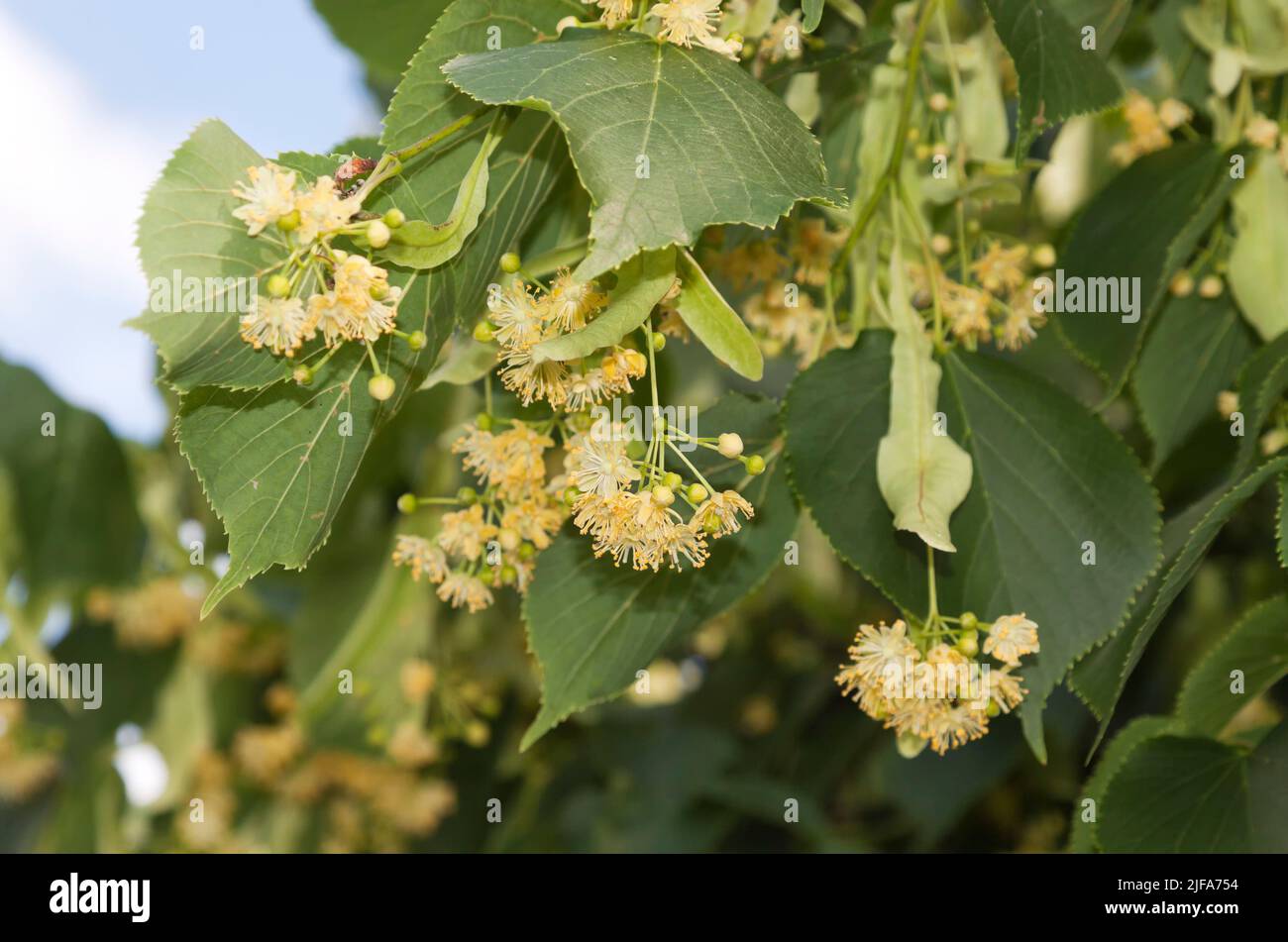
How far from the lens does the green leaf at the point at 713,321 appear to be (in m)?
0.68

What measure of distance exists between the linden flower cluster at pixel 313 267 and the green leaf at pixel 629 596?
30 cm

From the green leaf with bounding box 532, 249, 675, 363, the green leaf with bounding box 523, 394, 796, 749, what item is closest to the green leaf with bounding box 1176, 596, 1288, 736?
the green leaf with bounding box 523, 394, 796, 749

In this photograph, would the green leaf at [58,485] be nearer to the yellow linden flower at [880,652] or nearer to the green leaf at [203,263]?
the green leaf at [203,263]

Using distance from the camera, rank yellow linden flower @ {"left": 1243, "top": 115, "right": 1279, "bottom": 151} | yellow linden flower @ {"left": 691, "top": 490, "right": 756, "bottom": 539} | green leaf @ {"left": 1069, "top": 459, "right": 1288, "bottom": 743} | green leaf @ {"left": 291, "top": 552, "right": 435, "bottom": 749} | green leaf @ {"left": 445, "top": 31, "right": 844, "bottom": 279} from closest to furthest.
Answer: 1. green leaf @ {"left": 445, "top": 31, "right": 844, "bottom": 279}
2. yellow linden flower @ {"left": 691, "top": 490, "right": 756, "bottom": 539}
3. green leaf @ {"left": 1069, "top": 459, "right": 1288, "bottom": 743}
4. yellow linden flower @ {"left": 1243, "top": 115, "right": 1279, "bottom": 151}
5. green leaf @ {"left": 291, "top": 552, "right": 435, "bottom": 749}

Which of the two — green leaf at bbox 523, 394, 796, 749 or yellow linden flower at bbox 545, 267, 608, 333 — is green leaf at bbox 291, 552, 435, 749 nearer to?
green leaf at bbox 523, 394, 796, 749

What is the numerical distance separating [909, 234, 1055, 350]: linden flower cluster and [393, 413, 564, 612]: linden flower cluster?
0.36m

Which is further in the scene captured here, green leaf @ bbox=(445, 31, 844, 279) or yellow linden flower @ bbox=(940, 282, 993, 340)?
yellow linden flower @ bbox=(940, 282, 993, 340)

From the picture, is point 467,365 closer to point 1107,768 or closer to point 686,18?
point 686,18

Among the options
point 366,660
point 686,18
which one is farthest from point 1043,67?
point 366,660

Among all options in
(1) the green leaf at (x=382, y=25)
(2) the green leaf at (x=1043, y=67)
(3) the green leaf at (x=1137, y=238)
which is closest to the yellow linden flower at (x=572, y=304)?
(2) the green leaf at (x=1043, y=67)

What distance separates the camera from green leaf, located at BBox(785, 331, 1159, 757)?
0.82 meters

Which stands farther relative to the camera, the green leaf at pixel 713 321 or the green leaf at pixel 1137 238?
the green leaf at pixel 1137 238

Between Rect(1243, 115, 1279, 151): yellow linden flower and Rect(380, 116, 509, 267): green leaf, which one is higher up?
Rect(1243, 115, 1279, 151): yellow linden flower
